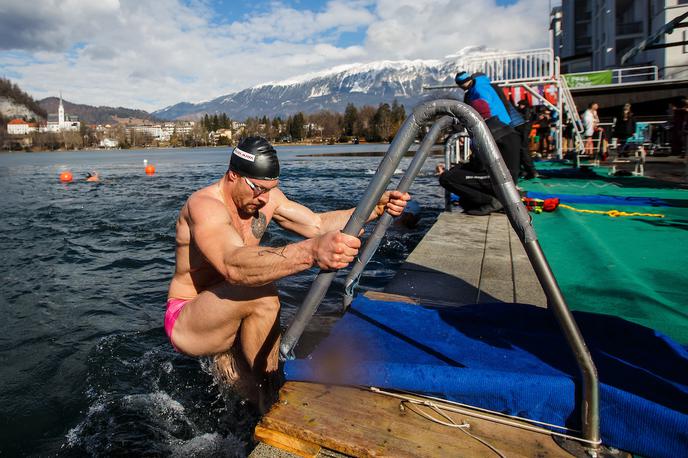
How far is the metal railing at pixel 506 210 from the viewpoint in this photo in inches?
72.1

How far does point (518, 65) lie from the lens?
20.3 meters

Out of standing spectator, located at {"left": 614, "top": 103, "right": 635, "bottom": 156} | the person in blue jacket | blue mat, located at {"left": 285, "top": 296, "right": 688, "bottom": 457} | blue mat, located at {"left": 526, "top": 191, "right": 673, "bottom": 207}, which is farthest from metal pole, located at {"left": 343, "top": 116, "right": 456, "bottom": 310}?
standing spectator, located at {"left": 614, "top": 103, "right": 635, "bottom": 156}

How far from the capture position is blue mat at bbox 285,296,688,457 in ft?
6.46

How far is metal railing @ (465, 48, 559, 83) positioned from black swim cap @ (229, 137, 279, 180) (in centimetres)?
1792

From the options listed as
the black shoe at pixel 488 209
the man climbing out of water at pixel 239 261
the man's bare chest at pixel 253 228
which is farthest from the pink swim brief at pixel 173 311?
the black shoe at pixel 488 209

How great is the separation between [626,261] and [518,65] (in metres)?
17.9

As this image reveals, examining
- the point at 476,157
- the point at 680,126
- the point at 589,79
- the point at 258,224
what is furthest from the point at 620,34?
the point at 258,224

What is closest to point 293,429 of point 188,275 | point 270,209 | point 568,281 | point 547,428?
point 547,428

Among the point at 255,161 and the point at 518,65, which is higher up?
the point at 518,65

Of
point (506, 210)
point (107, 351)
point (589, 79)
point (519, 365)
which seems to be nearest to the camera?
point (506, 210)

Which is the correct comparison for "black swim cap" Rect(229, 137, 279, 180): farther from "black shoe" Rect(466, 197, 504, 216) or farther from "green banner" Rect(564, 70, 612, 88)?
"green banner" Rect(564, 70, 612, 88)

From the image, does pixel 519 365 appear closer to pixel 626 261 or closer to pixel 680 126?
pixel 626 261

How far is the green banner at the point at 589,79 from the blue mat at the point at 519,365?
32.6 metres

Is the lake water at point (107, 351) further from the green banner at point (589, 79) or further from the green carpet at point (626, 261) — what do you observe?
the green banner at point (589, 79)
